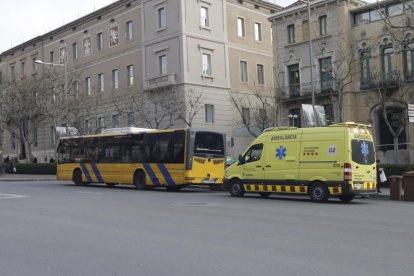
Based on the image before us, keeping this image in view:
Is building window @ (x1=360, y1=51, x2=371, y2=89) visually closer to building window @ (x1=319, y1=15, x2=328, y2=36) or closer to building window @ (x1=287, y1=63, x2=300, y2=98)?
building window @ (x1=319, y1=15, x2=328, y2=36)

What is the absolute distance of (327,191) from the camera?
57.9 ft

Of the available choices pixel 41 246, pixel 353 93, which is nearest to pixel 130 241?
pixel 41 246

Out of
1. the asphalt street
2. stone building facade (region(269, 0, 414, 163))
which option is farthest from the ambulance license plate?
stone building facade (region(269, 0, 414, 163))

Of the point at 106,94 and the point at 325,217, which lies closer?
the point at 325,217

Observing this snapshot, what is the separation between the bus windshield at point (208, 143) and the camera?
2364 cm

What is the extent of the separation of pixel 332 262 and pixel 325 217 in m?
5.73

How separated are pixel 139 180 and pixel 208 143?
423cm

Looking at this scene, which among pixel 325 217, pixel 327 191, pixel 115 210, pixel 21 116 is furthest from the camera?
pixel 21 116

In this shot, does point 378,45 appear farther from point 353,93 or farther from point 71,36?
point 71,36

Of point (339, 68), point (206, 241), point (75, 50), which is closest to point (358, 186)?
point (206, 241)

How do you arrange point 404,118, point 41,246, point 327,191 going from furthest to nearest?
point 404,118 → point 327,191 → point 41,246

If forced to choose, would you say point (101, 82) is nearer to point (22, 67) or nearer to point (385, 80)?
point (22, 67)

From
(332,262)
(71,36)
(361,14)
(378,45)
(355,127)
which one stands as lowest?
(332,262)

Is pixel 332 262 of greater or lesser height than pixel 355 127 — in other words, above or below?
below
